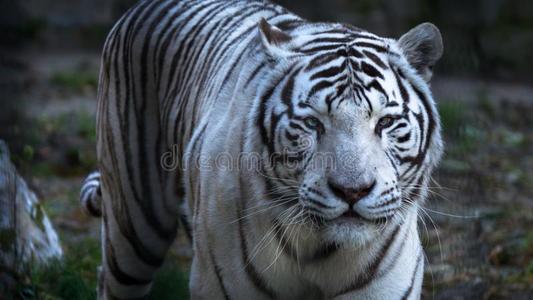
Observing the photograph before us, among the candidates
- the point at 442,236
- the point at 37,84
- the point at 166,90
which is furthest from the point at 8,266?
the point at 37,84

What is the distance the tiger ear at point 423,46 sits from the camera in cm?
235

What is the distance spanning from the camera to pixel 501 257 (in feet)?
13.5

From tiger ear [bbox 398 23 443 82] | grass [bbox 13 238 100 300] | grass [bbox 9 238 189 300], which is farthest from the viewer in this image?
grass [bbox 9 238 189 300]

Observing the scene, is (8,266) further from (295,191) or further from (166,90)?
(295,191)

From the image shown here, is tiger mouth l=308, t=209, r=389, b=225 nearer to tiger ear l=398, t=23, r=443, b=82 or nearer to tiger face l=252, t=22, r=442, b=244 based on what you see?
tiger face l=252, t=22, r=442, b=244

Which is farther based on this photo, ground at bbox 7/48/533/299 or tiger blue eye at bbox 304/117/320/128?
ground at bbox 7/48/533/299

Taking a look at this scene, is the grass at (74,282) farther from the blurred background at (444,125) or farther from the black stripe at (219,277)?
the black stripe at (219,277)

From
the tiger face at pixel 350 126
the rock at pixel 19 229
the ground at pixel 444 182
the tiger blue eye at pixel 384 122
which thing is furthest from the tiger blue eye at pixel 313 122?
the rock at pixel 19 229

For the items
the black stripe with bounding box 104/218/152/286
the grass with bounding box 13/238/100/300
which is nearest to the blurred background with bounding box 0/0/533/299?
the grass with bounding box 13/238/100/300

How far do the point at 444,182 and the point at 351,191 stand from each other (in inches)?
70.8

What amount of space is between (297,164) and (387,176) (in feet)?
0.73

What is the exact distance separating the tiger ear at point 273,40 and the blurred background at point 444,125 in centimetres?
59

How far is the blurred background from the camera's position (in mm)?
3486

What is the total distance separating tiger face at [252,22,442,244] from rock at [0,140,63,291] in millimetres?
1096
